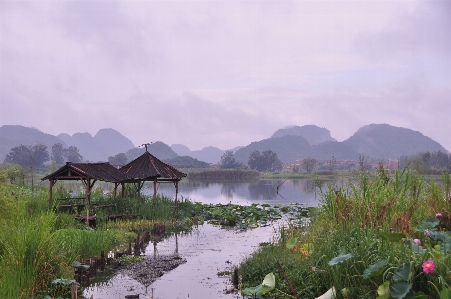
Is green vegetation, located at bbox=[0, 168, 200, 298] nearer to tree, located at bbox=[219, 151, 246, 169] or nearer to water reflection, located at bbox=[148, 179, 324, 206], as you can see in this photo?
water reflection, located at bbox=[148, 179, 324, 206]

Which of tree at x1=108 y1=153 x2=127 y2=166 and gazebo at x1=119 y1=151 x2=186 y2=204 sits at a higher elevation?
tree at x1=108 y1=153 x2=127 y2=166

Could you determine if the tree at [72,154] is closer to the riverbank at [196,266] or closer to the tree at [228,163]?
the tree at [228,163]

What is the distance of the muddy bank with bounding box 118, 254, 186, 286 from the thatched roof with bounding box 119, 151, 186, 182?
9.50 metres

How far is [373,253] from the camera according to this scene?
319 inches

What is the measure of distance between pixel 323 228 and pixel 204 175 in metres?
81.1

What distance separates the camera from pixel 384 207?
31.9 ft

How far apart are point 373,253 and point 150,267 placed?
697 cm

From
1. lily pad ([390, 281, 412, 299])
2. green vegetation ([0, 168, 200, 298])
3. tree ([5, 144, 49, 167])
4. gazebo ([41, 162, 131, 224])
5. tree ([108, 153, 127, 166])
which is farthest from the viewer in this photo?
tree ([108, 153, 127, 166])

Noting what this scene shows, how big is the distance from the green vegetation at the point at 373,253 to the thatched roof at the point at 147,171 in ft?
40.5

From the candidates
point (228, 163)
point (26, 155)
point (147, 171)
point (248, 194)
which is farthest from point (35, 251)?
point (228, 163)

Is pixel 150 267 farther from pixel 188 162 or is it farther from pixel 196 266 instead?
pixel 188 162

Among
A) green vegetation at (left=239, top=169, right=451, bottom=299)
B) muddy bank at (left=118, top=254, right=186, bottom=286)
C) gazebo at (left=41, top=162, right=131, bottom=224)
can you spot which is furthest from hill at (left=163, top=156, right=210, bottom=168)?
green vegetation at (left=239, top=169, right=451, bottom=299)

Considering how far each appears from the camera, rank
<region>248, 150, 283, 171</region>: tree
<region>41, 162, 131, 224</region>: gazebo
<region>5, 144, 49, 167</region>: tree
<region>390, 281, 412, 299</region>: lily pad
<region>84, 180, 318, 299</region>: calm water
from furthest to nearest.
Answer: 1. <region>248, 150, 283, 171</region>: tree
2. <region>5, 144, 49, 167</region>: tree
3. <region>41, 162, 131, 224</region>: gazebo
4. <region>84, 180, 318, 299</region>: calm water
5. <region>390, 281, 412, 299</region>: lily pad

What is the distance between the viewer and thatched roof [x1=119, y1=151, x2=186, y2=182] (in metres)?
24.0
